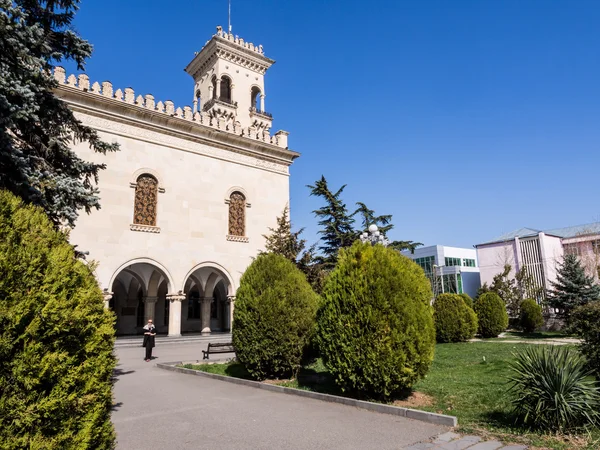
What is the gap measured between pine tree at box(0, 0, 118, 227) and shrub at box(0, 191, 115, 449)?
458 cm

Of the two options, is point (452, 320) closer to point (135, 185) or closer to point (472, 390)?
point (472, 390)

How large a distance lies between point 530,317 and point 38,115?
25.8 meters

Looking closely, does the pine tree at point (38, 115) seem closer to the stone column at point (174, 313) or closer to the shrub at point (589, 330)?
the shrub at point (589, 330)

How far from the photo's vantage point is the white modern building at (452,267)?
190ft

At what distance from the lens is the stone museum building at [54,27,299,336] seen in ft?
67.9

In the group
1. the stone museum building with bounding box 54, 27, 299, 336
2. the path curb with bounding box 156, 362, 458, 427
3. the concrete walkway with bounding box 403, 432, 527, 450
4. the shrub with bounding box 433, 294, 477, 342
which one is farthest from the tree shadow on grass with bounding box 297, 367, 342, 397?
the stone museum building with bounding box 54, 27, 299, 336

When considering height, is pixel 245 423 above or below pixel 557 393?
below

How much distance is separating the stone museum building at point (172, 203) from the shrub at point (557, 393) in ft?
61.5

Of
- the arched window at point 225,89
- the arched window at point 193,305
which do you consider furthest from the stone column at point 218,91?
the arched window at point 193,305

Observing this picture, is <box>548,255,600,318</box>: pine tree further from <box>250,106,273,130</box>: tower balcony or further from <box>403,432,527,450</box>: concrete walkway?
<box>250,106,273,130</box>: tower balcony

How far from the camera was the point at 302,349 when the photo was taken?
30.5 ft

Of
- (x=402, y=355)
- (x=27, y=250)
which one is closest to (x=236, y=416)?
(x=402, y=355)

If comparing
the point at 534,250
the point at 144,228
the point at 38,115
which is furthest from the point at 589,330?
the point at 534,250

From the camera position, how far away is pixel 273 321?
9.12m
